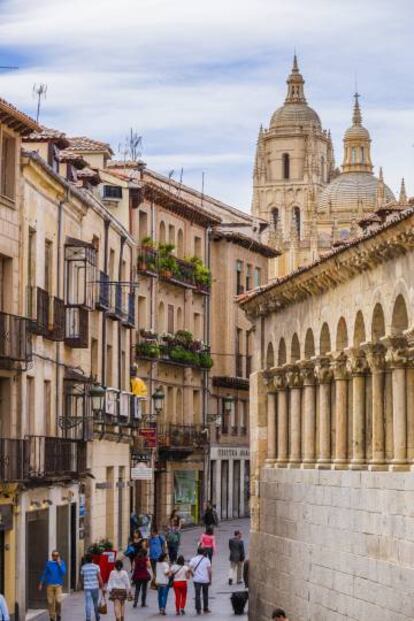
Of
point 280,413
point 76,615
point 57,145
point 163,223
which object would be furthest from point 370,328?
point 163,223

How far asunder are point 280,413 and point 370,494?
10700mm

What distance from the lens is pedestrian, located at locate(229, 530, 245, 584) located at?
51.3m

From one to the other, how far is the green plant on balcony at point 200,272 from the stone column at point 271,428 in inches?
1336

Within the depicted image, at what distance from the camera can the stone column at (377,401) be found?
108 ft

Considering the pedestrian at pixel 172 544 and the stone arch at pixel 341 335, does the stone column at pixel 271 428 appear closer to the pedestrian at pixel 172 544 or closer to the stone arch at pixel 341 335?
the stone arch at pixel 341 335

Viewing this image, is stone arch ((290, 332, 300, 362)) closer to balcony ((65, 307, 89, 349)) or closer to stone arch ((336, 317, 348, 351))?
stone arch ((336, 317, 348, 351))

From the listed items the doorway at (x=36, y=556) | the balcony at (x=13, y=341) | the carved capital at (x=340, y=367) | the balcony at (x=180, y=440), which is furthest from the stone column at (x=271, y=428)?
the balcony at (x=180, y=440)

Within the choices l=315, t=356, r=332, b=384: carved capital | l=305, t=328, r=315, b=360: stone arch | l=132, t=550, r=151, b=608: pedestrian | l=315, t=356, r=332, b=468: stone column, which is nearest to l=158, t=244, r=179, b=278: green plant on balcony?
l=132, t=550, r=151, b=608: pedestrian

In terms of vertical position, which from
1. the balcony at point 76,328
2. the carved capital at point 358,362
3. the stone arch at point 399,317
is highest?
the balcony at point 76,328

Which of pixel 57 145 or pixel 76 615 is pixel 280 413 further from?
pixel 57 145

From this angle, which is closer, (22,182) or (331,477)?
(331,477)

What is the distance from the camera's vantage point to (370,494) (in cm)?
3272

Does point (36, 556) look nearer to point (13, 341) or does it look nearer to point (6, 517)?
point (6, 517)

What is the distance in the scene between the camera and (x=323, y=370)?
124ft
